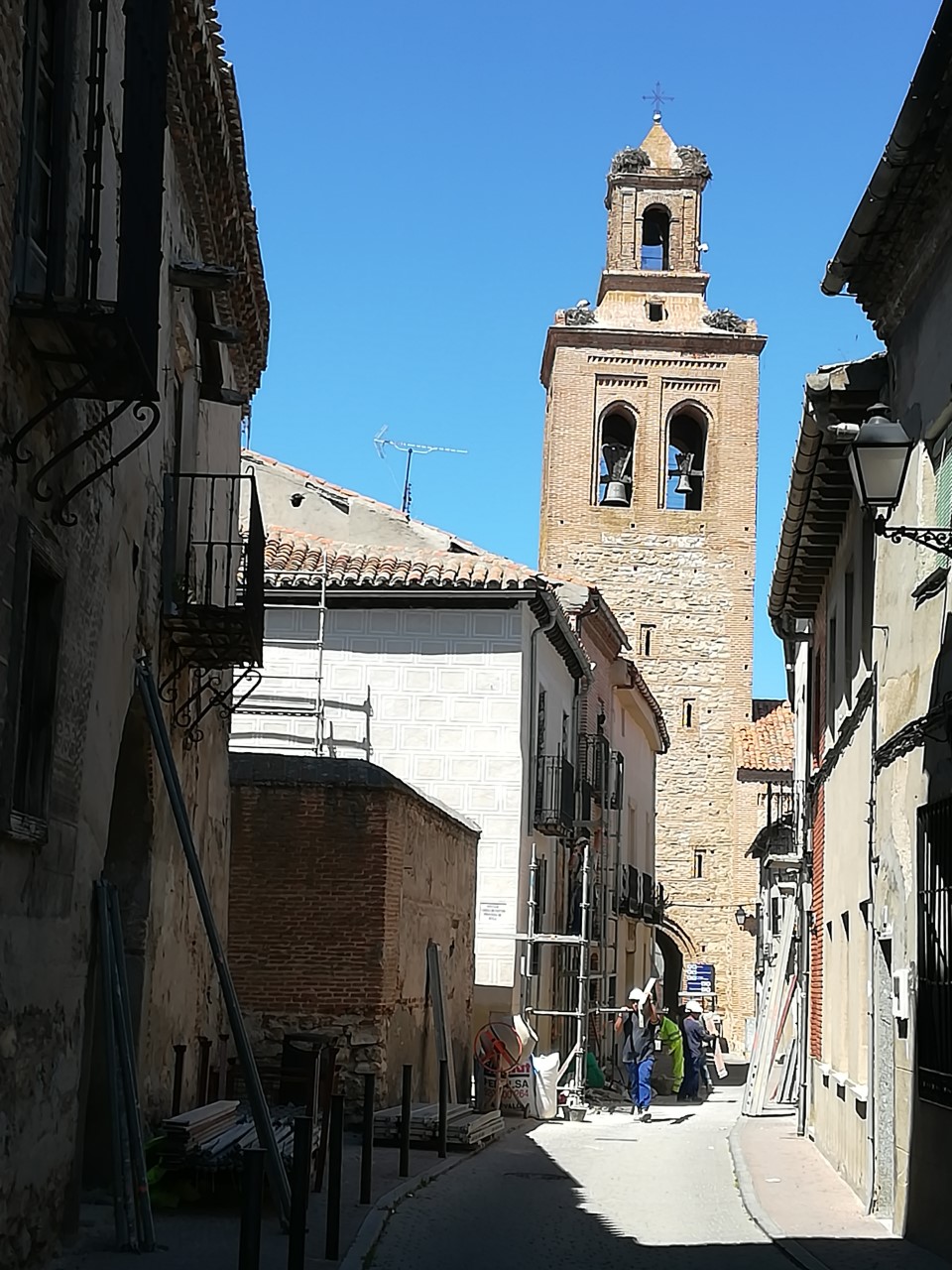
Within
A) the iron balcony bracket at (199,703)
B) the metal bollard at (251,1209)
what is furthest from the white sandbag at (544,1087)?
the metal bollard at (251,1209)

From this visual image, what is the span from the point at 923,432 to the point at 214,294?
18.5 feet

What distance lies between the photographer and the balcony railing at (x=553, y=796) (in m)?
25.4

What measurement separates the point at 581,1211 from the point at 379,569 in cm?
1241

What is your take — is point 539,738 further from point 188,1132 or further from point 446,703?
point 188,1132

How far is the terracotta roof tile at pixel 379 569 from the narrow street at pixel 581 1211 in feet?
24.5

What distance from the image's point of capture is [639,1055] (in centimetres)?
2488

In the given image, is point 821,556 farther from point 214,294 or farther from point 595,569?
point 595,569

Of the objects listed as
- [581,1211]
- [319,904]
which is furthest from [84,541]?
[319,904]

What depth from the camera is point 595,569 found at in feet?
156

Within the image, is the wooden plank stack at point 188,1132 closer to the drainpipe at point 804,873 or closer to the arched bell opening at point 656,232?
the drainpipe at point 804,873

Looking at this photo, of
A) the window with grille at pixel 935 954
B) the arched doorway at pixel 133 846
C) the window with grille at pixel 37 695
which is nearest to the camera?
the window with grille at pixel 37 695

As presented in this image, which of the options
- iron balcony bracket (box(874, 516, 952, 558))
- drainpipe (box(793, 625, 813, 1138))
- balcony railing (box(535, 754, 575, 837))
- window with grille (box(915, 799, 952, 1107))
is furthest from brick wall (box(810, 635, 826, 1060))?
iron balcony bracket (box(874, 516, 952, 558))

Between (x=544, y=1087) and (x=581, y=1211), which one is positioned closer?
(x=581, y=1211)

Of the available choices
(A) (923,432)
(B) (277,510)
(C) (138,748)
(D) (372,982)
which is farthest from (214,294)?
(B) (277,510)
